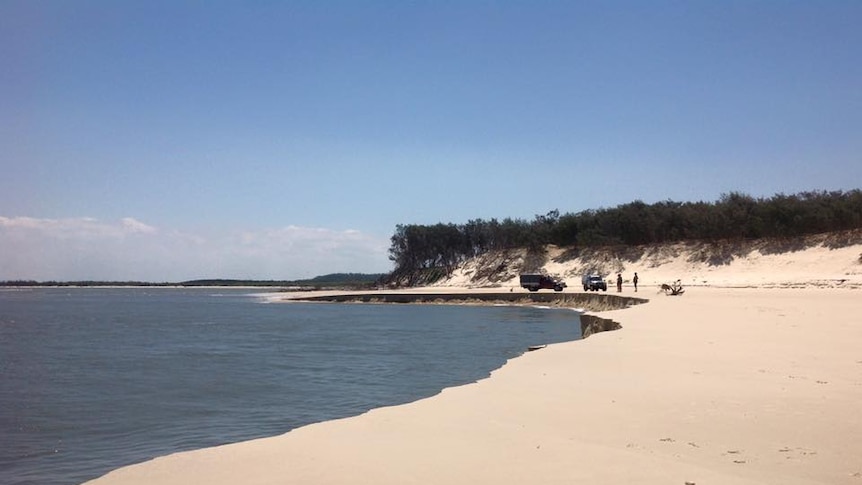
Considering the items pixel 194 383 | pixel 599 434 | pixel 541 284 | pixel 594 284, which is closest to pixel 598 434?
pixel 599 434

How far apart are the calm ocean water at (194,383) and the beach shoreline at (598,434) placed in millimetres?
2316

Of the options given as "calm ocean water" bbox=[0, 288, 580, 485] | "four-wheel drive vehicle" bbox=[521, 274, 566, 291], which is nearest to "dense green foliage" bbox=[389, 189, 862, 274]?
"four-wheel drive vehicle" bbox=[521, 274, 566, 291]

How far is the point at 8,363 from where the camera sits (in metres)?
22.2

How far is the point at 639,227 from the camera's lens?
8462 cm

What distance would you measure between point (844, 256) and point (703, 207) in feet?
72.5

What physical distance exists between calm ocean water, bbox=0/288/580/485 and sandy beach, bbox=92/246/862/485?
94.1 inches

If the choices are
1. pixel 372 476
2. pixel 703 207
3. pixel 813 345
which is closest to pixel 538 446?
pixel 372 476

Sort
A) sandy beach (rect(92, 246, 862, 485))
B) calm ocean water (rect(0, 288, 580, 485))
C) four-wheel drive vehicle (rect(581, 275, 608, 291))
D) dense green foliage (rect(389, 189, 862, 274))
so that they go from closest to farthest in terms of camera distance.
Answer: sandy beach (rect(92, 246, 862, 485)), calm ocean water (rect(0, 288, 580, 485)), four-wheel drive vehicle (rect(581, 275, 608, 291)), dense green foliage (rect(389, 189, 862, 274))

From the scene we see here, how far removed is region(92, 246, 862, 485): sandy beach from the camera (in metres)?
6.45

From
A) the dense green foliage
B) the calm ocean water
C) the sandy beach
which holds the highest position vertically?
the dense green foliage

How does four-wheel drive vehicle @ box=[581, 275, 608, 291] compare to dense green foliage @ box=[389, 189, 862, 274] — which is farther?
dense green foliage @ box=[389, 189, 862, 274]

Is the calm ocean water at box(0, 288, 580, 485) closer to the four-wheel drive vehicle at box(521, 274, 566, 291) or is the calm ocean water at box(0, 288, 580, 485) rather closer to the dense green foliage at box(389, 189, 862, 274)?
the four-wheel drive vehicle at box(521, 274, 566, 291)

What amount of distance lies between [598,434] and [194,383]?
469 inches

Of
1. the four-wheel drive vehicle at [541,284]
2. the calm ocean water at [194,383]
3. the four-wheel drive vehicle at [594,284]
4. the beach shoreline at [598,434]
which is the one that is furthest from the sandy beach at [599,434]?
the four-wheel drive vehicle at [541,284]
